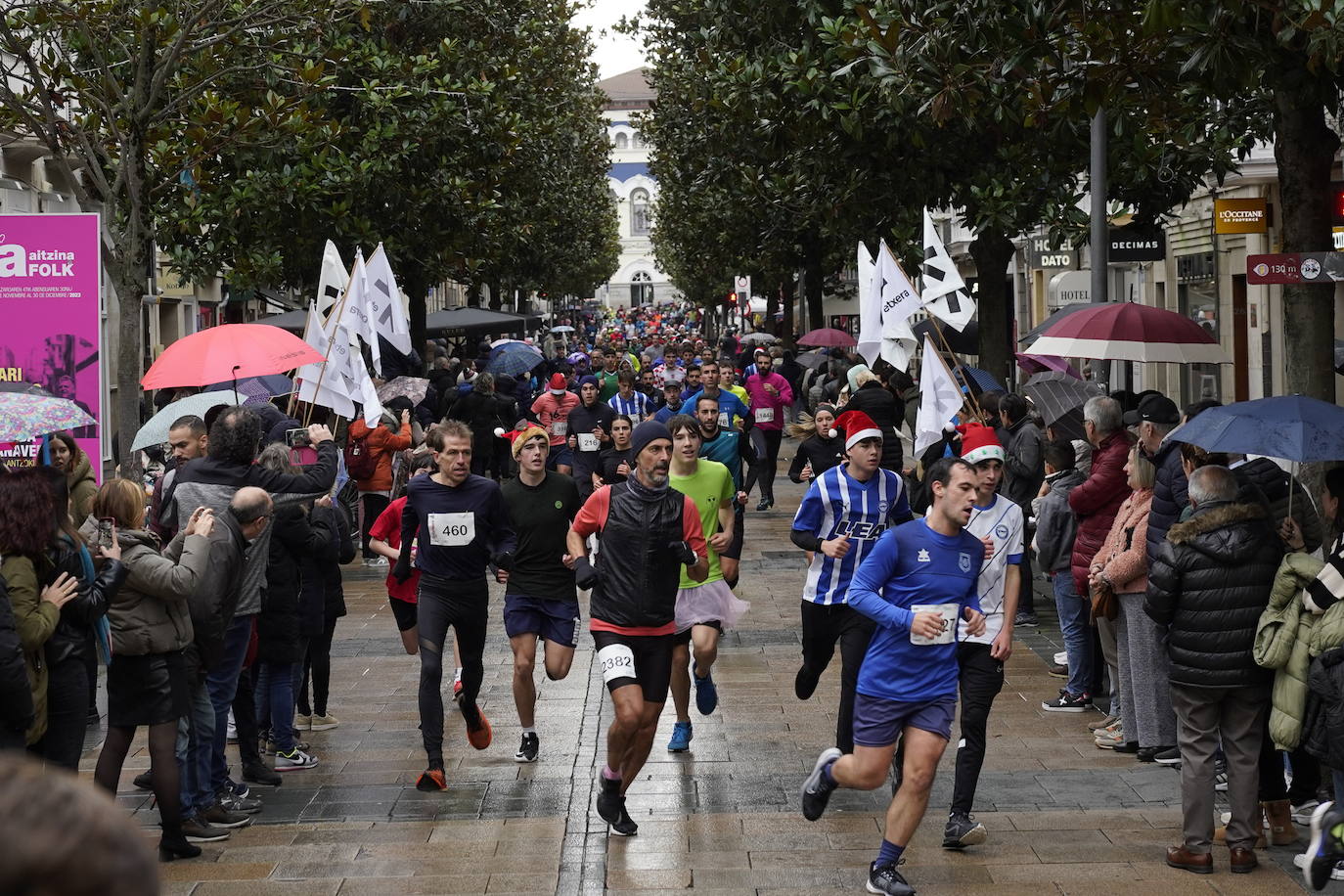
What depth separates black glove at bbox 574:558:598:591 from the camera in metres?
7.59

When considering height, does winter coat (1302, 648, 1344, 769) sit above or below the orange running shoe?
above

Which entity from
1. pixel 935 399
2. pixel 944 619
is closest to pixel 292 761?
pixel 944 619

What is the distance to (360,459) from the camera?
51.8 ft

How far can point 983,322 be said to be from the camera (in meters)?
18.9

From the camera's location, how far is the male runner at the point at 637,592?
7.62 metres

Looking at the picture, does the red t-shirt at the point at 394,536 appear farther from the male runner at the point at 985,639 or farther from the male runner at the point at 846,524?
the male runner at the point at 985,639

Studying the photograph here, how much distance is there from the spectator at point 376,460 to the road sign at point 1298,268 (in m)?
8.32

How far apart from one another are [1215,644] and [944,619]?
1158 millimetres

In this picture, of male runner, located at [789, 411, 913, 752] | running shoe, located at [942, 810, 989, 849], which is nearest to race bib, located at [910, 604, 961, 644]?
running shoe, located at [942, 810, 989, 849]

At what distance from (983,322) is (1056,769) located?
1063cm

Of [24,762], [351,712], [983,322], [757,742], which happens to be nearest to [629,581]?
[757,742]

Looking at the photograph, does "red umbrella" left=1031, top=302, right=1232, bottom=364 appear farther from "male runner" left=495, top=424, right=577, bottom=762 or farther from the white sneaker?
the white sneaker

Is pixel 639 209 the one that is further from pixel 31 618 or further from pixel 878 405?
pixel 31 618

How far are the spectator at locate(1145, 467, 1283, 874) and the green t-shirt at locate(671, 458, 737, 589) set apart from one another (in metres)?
2.82
